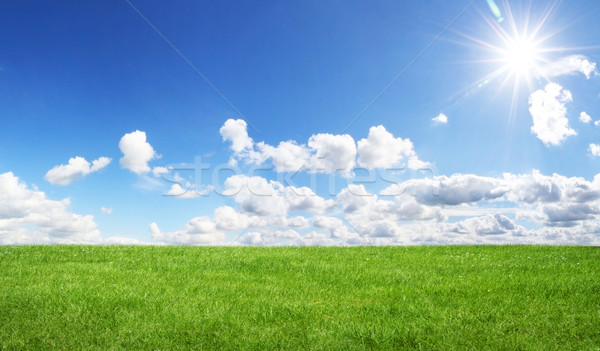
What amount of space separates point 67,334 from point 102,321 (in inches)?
28.1

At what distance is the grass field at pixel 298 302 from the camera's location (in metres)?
7.68

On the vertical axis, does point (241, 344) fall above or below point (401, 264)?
below

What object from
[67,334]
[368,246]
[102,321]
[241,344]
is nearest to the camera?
[241,344]

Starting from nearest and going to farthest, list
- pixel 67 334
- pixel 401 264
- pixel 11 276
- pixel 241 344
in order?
pixel 241 344 < pixel 67 334 < pixel 11 276 < pixel 401 264

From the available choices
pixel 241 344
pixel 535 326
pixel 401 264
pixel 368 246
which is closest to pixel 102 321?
pixel 241 344

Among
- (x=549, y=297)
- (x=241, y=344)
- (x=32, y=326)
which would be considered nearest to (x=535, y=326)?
(x=549, y=297)

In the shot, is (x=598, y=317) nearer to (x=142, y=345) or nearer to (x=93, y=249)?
(x=142, y=345)

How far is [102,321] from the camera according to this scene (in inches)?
339

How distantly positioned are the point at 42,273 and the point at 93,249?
4.92 meters

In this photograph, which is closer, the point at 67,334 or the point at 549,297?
the point at 67,334

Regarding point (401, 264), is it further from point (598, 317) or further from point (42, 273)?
point (42, 273)

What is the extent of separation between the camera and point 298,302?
31.9 ft

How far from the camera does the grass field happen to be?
303 inches

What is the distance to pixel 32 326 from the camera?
8406mm
